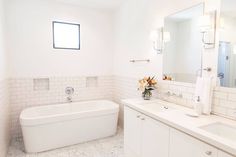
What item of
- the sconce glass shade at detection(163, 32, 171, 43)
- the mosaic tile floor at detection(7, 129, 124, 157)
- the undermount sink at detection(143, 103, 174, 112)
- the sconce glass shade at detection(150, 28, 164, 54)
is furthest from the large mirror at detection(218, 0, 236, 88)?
the mosaic tile floor at detection(7, 129, 124, 157)

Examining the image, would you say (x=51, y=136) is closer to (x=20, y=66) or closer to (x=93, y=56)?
(x=20, y=66)

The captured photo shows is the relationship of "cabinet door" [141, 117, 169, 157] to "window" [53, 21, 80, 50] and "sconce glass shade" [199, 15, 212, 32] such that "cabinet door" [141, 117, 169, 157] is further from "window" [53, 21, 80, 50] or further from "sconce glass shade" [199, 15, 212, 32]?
"window" [53, 21, 80, 50]

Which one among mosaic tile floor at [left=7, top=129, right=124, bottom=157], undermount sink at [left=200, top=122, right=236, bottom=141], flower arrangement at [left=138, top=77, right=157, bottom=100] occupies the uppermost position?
flower arrangement at [left=138, top=77, right=157, bottom=100]

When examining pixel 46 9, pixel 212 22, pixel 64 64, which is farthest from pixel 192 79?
pixel 46 9

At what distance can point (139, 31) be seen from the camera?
3117mm

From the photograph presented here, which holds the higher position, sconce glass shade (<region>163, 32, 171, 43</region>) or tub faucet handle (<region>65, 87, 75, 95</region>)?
sconce glass shade (<region>163, 32, 171, 43</region>)

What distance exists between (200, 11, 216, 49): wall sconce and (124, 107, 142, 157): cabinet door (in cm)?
118

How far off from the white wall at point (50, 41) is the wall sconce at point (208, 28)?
2600mm

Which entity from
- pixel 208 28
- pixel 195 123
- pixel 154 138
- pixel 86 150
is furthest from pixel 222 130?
pixel 86 150

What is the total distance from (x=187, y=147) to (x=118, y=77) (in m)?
2.68

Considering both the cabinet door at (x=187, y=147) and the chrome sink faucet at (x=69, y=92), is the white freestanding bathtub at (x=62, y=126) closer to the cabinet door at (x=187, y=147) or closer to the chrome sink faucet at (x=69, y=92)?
the chrome sink faucet at (x=69, y=92)

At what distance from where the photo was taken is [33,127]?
2.66m

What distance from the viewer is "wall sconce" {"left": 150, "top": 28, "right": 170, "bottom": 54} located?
253cm

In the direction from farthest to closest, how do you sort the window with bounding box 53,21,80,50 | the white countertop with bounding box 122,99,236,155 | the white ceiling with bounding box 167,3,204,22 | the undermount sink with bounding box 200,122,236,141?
the window with bounding box 53,21,80,50 < the white ceiling with bounding box 167,3,204,22 < the undermount sink with bounding box 200,122,236,141 < the white countertop with bounding box 122,99,236,155
